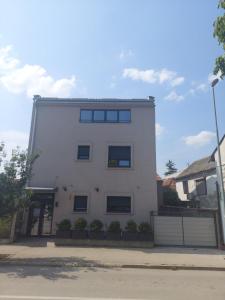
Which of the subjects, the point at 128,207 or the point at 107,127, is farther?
the point at 107,127

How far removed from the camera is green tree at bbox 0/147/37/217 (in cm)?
1235

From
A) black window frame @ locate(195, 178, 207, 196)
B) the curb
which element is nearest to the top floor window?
black window frame @ locate(195, 178, 207, 196)

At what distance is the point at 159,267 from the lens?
35.2 feet

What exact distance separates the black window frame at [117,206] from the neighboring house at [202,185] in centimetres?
742

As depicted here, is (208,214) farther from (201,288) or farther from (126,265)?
(201,288)

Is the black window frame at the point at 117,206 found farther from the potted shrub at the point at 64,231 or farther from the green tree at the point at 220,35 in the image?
the green tree at the point at 220,35

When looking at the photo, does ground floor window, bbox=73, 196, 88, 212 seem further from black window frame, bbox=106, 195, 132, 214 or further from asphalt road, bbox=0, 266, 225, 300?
asphalt road, bbox=0, 266, 225, 300

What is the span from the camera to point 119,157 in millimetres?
20594

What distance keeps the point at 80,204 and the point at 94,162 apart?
3.21 metres

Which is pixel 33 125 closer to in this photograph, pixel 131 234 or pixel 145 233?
pixel 131 234

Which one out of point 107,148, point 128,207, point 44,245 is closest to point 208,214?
point 128,207

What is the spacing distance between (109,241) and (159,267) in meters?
6.23

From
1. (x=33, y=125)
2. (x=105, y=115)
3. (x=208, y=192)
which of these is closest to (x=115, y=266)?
(x=105, y=115)

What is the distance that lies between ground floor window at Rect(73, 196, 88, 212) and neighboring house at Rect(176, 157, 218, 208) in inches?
410
